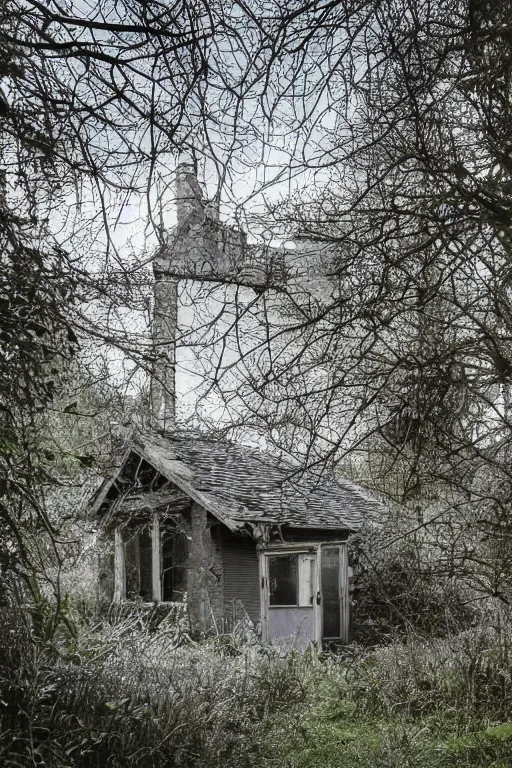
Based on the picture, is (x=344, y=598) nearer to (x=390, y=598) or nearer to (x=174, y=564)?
(x=390, y=598)

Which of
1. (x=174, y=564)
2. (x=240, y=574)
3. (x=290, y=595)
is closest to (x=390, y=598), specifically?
(x=290, y=595)

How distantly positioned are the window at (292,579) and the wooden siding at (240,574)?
80 centimetres

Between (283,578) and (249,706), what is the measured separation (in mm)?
10542

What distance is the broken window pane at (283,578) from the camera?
60.7 ft

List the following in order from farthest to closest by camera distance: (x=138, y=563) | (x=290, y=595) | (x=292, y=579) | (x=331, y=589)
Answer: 1. (x=331, y=589)
2. (x=138, y=563)
3. (x=292, y=579)
4. (x=290, y=595)

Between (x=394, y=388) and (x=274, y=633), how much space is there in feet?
38.9

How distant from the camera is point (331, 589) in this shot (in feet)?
66.1

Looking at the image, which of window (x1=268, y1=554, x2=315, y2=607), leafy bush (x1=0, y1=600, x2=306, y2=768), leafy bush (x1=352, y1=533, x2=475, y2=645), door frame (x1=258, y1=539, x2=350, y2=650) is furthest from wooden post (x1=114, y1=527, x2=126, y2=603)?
leafy bush (x1=0, y1=600, x2=306, y2=768)

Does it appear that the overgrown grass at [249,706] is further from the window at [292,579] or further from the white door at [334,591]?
the white door at [334,591]

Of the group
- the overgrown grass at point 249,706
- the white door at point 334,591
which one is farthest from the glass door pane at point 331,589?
the overgrown grass at point 249,706

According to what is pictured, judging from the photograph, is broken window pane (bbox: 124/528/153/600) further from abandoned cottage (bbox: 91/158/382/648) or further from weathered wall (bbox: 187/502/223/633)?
weathered wall (bbox: 187/502/223/633)

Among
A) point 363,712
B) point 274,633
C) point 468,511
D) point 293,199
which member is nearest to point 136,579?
point 274,633

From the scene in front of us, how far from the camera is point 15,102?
14.6ft

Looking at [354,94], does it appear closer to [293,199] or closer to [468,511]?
[293,199]
